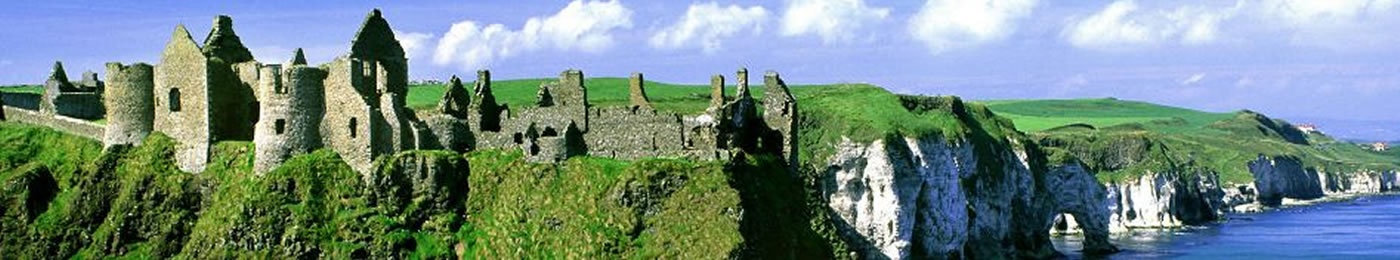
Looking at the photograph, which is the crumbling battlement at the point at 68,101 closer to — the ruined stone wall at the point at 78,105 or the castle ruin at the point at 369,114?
the ruined stone wall at the point at 78,105

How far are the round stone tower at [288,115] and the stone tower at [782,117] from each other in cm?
1741

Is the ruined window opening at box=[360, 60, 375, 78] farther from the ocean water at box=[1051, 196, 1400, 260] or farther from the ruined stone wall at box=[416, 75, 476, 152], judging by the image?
the ocean water at box=[1051, 196, 1400, 260]

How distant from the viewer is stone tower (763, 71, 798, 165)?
64.1m

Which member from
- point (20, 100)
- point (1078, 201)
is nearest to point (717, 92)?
point (20, 100)

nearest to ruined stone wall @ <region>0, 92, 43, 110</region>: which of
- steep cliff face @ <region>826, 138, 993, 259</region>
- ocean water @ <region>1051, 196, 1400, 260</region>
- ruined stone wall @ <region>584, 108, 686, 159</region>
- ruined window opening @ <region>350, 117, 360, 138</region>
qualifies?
ruined window opening @ <region>350, 117, 360, 138</region>

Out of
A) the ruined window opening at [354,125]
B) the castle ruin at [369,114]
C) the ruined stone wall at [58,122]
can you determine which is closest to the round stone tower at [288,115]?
the castle ruin at [369,114]

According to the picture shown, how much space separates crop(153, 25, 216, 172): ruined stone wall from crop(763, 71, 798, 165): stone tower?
22.5 metres

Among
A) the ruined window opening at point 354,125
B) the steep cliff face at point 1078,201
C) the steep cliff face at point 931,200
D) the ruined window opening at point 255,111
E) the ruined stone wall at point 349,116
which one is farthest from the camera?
the steep cliff face at point 1078,201

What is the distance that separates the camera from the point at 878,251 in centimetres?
11762

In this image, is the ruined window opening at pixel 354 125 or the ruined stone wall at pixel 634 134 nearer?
the ruined stone wall at pixel 634 134

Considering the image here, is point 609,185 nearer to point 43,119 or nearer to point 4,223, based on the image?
point 4,223

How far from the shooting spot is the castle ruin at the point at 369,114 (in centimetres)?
5953

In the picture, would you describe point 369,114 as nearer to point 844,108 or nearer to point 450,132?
point 450,132

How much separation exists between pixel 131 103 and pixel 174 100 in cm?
205
